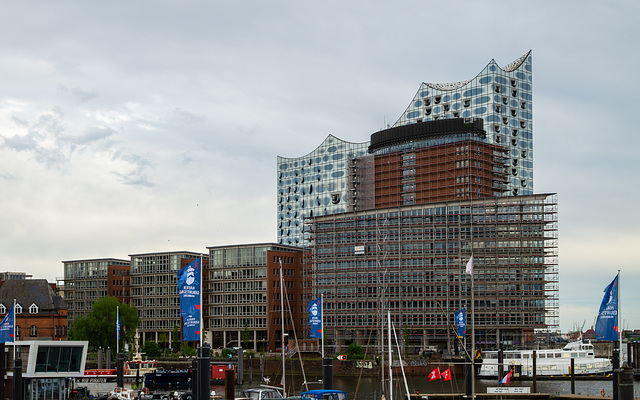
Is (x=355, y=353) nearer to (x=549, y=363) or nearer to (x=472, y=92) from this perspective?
(x=549, y=363)

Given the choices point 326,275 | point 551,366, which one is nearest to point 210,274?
point 326,275

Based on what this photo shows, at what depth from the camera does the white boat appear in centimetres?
12031

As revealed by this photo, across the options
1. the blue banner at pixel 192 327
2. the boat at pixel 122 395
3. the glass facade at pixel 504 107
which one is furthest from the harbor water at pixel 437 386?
the glass facade at pixel 504 107

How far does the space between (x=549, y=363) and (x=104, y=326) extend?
266ft

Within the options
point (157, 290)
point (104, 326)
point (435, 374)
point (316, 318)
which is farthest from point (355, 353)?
point (435, 374)

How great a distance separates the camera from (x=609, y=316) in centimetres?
5919

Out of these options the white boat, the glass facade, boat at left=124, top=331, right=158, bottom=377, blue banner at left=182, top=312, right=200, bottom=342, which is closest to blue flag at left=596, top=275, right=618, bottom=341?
blue banner at left=182, top=312, right=200, bottom=342

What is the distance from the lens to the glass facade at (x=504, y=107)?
182 metres

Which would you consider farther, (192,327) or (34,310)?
(34,310)

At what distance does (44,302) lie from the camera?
537 feet

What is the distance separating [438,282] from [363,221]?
2021 centimetres

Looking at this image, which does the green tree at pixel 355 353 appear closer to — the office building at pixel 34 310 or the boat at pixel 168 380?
the boat at pixel 168 380

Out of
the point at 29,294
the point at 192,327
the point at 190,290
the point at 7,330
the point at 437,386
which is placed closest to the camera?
the point at 192,327

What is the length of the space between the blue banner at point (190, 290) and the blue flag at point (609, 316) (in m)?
32.7
